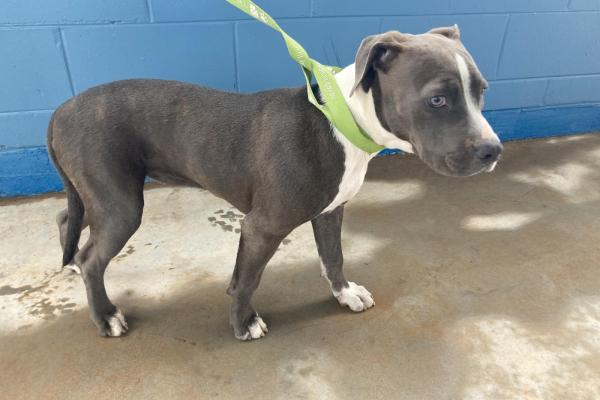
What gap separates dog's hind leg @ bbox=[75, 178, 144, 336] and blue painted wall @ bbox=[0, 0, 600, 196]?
4.53ft

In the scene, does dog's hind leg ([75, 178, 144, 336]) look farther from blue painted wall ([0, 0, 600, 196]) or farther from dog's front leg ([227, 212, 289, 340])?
blue painted wall ([0, 0, 600, 196])

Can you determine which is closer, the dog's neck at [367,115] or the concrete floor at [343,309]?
the dog's neck at [367,115]

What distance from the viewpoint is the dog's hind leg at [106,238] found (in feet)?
5.94

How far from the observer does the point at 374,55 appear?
4.86 ft

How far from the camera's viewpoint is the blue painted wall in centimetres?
276

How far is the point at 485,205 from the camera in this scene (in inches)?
121

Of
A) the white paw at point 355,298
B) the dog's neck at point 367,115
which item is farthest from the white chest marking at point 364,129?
the white paw at point 355,298

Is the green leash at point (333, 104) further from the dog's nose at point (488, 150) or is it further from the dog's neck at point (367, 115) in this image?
the dog's nose at point (488, 150)

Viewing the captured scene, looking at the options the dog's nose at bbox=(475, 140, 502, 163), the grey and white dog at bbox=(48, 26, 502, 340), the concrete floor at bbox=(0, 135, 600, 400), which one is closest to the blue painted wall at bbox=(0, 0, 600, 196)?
the concrete floor at bbox=(0, 135, 600, 400)

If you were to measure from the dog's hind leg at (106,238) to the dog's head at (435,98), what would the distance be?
0.96 m

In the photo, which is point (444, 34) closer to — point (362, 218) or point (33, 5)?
point (362, 218)

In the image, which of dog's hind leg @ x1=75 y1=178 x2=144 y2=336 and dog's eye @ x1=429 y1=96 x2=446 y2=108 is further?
dog's hind leg @ x1=75 y1=178 x2=144 y2=336

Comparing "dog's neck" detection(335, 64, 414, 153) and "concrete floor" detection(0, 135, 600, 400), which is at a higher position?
"dog's neck" detection(335, 64, 414, 153)

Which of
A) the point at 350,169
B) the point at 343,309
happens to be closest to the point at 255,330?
the point at 343,309
